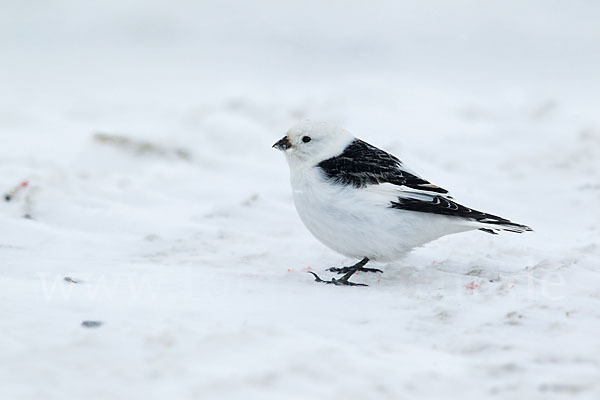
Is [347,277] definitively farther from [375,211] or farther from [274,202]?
[274,202]

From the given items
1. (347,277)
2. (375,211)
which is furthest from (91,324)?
(375,211)

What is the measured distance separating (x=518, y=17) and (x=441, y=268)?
906 cm

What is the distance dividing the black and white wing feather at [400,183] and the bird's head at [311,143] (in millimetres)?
63

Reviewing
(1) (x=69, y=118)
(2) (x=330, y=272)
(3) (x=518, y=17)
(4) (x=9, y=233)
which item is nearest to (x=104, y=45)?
(1) (x=69, y=118)

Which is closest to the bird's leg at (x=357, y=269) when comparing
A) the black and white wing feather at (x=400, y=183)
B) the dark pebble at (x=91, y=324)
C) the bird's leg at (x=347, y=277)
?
the bird's leg at (x=347, y=277)

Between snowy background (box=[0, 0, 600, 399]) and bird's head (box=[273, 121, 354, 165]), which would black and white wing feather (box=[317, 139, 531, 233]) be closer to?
bird's head (box=[273, 121, 354, 165])

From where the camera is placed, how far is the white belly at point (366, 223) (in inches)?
135

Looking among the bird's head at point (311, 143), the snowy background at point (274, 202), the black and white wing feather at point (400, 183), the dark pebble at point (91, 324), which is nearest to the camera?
the snowy background at point (274, 202)

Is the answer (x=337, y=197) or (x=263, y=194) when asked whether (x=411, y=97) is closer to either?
(x=263, y=194)

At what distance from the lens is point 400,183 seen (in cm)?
351

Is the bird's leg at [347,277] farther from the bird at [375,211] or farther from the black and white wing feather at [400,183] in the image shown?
the black and white wing feather at [400,183]

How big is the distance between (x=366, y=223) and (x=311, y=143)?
57 centimetres

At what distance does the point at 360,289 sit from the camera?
3.30 meters

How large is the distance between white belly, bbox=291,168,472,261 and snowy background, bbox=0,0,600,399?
0.18m
